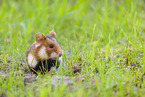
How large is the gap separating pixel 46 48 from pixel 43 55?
0.45ft

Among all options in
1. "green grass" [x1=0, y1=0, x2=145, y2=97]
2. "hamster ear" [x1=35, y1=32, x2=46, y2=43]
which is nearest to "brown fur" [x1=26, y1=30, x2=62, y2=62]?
"hamster ear" [x1=35, y1=32, x2=46, y2=43]

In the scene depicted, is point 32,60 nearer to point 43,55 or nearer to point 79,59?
point 43,55

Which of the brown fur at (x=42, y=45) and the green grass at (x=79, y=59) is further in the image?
the brown fur at (x=42, y=45)

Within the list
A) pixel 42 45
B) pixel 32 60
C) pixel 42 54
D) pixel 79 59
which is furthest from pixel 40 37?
pixel 79 59

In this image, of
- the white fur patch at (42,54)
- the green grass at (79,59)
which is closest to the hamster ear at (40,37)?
the white fur patch at (42,54)

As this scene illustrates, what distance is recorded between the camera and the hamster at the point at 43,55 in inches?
144

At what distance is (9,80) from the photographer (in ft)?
11.1

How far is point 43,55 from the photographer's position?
3.64 metres

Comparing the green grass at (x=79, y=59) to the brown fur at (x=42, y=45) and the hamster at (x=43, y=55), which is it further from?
the brown fur at (x=42, y=45)

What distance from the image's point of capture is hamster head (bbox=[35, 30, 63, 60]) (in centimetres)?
366

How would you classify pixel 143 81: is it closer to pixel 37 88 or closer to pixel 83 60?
pixel 83 60

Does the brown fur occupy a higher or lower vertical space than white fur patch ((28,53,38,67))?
higher

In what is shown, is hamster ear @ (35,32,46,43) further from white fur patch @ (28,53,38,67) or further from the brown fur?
white fur patch @ (28,53,38,67)

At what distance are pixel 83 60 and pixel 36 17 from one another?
9.06 ft
